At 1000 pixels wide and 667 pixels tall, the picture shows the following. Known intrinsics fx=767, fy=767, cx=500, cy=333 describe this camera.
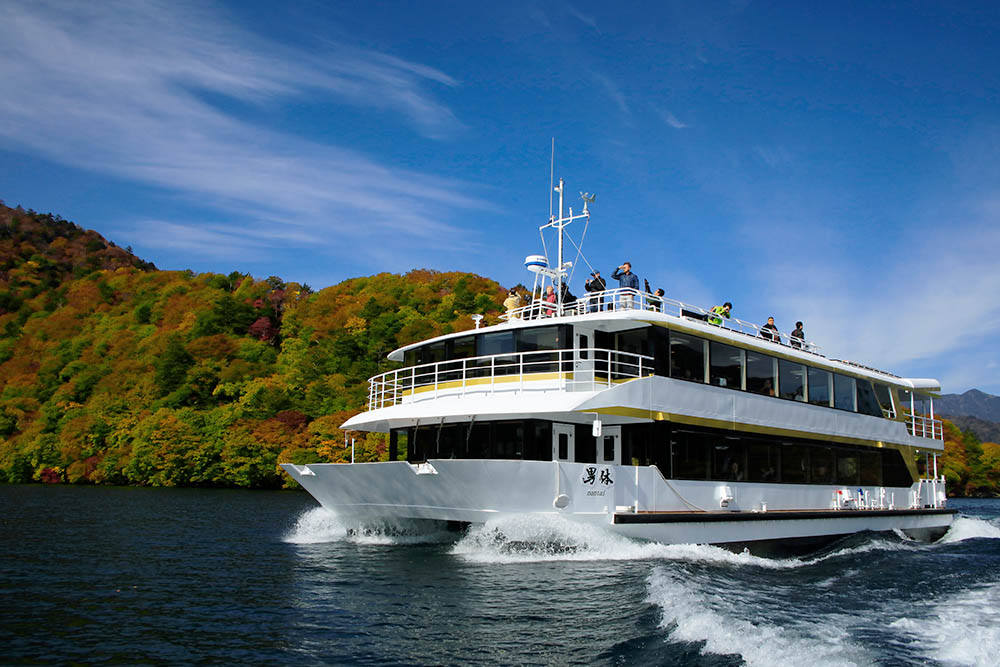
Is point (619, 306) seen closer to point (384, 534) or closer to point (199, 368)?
point (384, 534)

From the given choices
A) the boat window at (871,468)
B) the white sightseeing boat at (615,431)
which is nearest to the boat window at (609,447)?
the white sightseeing boat at (615,431)

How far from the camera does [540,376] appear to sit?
57.0ft

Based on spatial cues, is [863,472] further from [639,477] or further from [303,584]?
[303,584]

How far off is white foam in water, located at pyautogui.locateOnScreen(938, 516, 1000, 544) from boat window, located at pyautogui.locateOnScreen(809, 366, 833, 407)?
7925mm

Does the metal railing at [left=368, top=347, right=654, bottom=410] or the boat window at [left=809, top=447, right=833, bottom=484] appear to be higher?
the metal railing at [left=368, top=347, right=654, bottom=410]

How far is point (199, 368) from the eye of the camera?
222 ft

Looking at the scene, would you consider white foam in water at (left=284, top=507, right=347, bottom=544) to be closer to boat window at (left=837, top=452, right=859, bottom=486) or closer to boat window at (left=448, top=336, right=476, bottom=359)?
boat window at (left=448, top=336, right=476, bottom=359)

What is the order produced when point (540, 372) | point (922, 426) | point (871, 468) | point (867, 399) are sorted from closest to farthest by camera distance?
point (540, 372), point (871, 468), point (867, 399), point (922, 426)

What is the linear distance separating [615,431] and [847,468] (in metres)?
9.54

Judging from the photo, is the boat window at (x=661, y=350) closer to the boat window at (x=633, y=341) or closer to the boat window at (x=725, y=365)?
the boat window at (x=633, y=341)

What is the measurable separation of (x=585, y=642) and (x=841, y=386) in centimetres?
1646

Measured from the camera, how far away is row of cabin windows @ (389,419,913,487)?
16995mm

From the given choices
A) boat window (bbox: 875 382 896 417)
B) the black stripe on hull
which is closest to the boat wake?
the black stripe on hull

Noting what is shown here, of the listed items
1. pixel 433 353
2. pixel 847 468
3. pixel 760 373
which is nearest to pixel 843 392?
pixel 847 468
